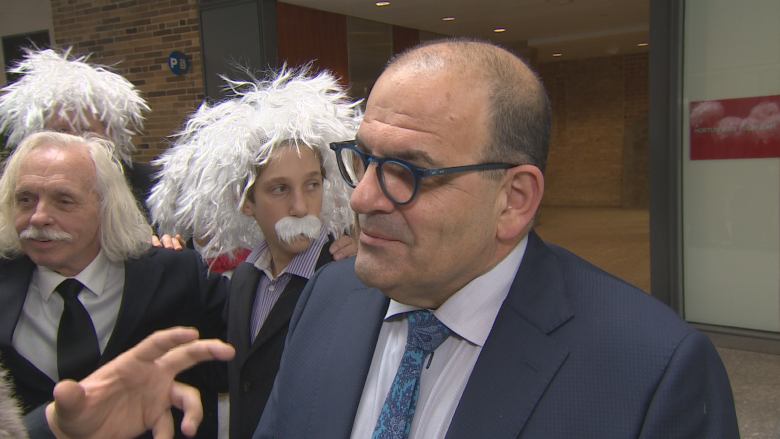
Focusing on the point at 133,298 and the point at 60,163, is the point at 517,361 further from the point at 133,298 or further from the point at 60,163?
the point at 60,163

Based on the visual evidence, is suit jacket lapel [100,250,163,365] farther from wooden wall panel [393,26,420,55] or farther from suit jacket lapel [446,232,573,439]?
wooden wall panel [393,26,420,55]

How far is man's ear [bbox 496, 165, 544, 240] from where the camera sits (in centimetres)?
126

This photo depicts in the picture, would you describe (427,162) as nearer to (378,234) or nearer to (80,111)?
(378,234)

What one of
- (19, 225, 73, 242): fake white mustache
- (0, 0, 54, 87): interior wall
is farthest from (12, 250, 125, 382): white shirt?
(0, 0, 54, 87): interior wall

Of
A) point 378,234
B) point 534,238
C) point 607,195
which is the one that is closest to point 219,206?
point 378,234

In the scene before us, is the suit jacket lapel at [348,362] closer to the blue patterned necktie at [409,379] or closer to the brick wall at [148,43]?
the blue patterned necktie at [409,379]

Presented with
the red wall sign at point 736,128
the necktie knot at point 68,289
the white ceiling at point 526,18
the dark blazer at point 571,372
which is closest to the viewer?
the dark blazer at point 571,372

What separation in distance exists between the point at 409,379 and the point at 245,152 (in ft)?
3.62

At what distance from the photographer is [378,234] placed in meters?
1.26

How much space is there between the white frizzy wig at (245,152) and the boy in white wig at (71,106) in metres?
0.74

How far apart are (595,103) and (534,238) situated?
13.8m

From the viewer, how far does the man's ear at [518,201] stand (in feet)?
4.14

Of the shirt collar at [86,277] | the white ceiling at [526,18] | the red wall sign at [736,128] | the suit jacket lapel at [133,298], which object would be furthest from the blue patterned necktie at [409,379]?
the white ceiling at [526,18]

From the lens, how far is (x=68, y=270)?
1918mm
